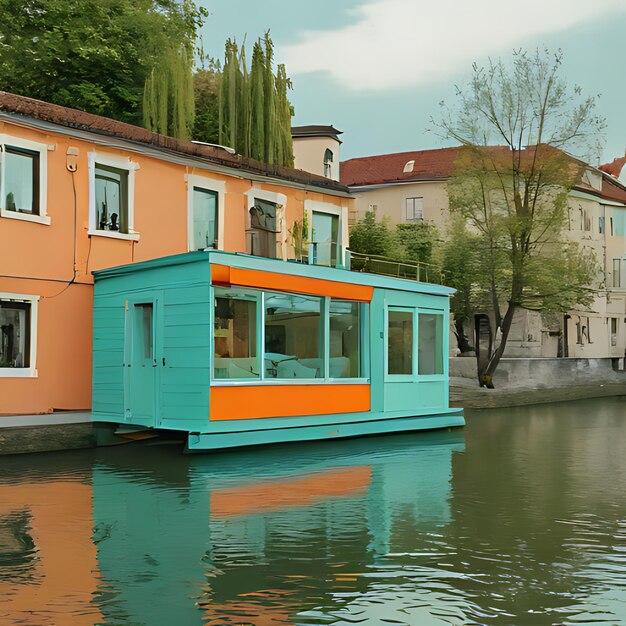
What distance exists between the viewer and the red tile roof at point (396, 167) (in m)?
51.1

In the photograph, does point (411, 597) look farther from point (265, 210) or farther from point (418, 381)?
point (265, 210)

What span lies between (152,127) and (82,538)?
22.3m

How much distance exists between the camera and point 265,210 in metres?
22.1

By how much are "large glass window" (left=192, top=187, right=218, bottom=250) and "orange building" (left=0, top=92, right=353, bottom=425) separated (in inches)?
0.9

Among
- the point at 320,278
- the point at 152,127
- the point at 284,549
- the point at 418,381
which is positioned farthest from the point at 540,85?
the point at 284,549

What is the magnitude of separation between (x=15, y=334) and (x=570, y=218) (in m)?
37.6

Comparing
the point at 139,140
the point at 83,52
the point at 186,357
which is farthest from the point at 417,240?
the point at 186,357

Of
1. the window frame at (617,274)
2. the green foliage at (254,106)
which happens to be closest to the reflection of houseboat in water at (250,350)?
the green foliage at (254,106)

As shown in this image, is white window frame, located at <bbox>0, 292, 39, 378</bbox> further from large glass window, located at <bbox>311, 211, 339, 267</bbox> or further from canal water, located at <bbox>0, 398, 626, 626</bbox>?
large glass window, located at <bbox>311, 211, 339, 267</bbox>

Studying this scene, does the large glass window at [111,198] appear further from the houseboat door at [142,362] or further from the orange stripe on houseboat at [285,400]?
the orange stripe on houseboat at [285,400]

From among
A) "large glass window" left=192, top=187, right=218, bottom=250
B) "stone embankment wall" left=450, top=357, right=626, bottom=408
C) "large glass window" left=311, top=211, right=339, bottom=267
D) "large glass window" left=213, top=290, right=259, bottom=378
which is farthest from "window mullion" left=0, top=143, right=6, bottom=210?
"stone embankment wall" left=450, top=357, right=626, bottom=408

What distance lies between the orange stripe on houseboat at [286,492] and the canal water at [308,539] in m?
0.04

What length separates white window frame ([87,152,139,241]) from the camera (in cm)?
1789

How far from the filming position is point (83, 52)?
3231 cm
